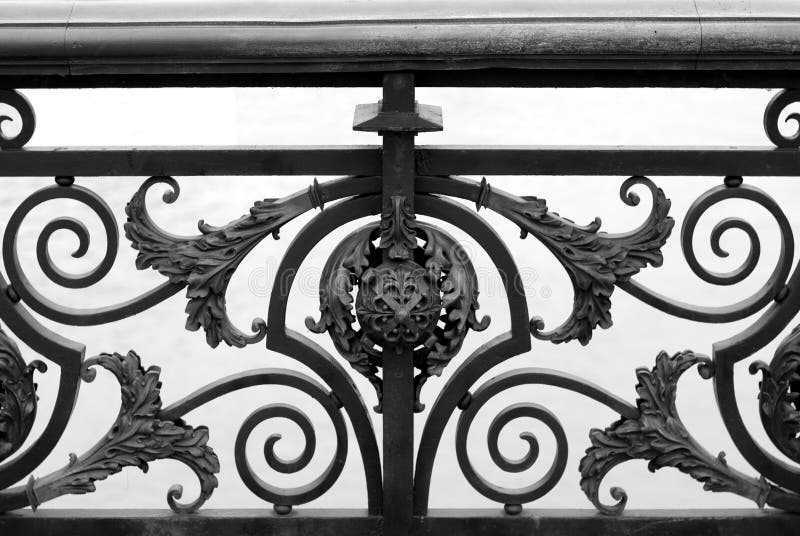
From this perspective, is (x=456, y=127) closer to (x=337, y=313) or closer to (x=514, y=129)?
(x=514, y=129)

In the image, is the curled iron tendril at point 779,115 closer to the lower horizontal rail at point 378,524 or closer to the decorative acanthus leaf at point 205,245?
the lower horizontal rail at point 378,524

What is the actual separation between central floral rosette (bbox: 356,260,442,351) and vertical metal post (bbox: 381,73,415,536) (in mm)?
39

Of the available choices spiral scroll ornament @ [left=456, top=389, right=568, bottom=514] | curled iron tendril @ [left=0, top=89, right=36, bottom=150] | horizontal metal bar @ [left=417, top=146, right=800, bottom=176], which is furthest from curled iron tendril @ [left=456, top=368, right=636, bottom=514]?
curled iron tendril @ [left=0, top=89, right=36, bottom=150]

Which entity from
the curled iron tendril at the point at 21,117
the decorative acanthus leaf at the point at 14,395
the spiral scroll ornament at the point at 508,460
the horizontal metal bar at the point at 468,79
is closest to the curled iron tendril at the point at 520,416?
the spiral scroll ornament at the point at 508,460

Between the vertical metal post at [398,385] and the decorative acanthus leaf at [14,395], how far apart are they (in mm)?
606

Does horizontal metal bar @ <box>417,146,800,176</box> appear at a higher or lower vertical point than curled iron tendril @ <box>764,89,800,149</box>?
lower

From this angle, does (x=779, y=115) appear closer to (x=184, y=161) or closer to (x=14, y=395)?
(x=184, y=161)

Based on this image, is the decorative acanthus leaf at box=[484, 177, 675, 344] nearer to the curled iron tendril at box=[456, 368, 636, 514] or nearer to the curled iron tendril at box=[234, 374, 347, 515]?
the curled iron tendril at box=[456, 368, 636, 514]

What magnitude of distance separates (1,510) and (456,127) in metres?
3.12

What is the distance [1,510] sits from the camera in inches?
80.9

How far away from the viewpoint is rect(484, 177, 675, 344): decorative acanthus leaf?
75.6 inches

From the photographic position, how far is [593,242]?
1935mm

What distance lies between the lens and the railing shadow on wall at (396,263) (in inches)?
70.7

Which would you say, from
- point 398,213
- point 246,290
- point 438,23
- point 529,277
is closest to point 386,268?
point 398,213
